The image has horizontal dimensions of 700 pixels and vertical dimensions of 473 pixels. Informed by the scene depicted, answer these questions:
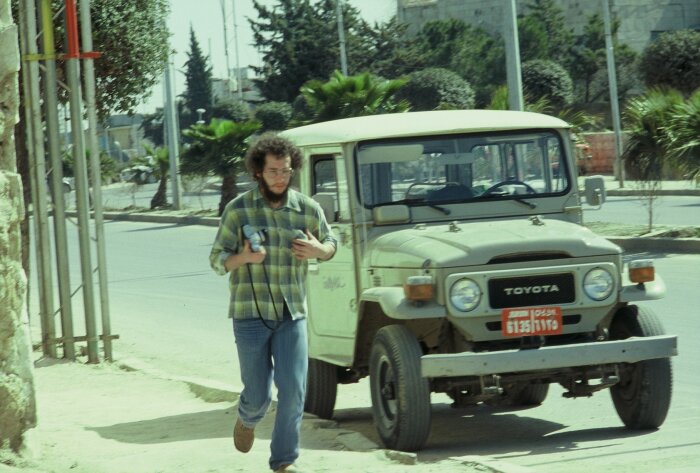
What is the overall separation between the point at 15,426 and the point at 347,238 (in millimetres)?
2445

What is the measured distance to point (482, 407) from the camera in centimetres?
903

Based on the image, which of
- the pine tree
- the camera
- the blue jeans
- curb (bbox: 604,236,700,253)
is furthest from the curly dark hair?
the pine tree

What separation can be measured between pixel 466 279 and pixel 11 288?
2366 mm

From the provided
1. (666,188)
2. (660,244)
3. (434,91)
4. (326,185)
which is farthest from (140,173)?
(326,185)

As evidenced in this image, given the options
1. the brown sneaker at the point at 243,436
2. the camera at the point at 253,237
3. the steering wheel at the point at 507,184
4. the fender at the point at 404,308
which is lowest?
the brown sneaker at the point at 243,436

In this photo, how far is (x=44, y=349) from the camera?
12102 mm

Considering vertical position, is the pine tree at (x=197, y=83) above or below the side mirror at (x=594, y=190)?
above

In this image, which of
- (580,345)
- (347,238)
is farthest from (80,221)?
(580,345)

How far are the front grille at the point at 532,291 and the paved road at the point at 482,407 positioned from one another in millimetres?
829

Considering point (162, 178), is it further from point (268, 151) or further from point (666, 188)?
point (268, 151)

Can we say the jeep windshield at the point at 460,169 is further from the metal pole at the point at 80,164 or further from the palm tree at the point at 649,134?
the palm tree at the point at 649,134

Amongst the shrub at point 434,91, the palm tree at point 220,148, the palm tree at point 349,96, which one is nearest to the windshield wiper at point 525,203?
the palm tree at point 349,96

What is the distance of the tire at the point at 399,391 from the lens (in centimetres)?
706

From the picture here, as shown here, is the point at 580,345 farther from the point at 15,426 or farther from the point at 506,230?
the point at 15,426
